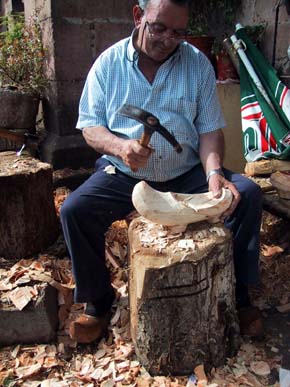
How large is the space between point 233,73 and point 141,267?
2.67 metres

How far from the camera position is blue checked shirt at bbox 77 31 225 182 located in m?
2.43

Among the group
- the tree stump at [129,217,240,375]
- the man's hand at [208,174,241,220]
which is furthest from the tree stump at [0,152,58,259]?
the man's hand at [208,174,241,220]

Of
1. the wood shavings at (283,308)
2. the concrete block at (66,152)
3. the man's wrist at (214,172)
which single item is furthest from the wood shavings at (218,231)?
the concrete block at (66,152)

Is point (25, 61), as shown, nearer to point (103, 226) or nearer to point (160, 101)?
point (160, 101)

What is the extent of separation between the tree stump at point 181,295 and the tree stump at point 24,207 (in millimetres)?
959

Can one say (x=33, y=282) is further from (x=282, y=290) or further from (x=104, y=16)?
(x=104, y=16)

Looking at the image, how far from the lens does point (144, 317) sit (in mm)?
2004

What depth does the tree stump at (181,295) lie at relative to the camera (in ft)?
6.25

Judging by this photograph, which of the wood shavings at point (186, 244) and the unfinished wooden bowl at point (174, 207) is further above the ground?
the unfinished wooden bowl at point (174, 207)

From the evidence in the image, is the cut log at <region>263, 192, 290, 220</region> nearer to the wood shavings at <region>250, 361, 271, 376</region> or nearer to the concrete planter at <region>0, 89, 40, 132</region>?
Result: the wood shavings at <region>250, 361, 271, 376</region>

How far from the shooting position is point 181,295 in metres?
1.95

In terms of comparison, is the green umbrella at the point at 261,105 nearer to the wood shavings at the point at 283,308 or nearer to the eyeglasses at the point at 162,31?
the wood shavings at the point at 283,308

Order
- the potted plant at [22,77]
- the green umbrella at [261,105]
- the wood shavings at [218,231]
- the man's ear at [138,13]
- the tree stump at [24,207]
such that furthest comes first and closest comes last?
the potted plant at [22,77] < the green umbrella at [261,105] < the tree stump at [24,207] < the man's ear at [138,13] < the wood shavings at [218,231]

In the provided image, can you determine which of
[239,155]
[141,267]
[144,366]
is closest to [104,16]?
[239,155]
